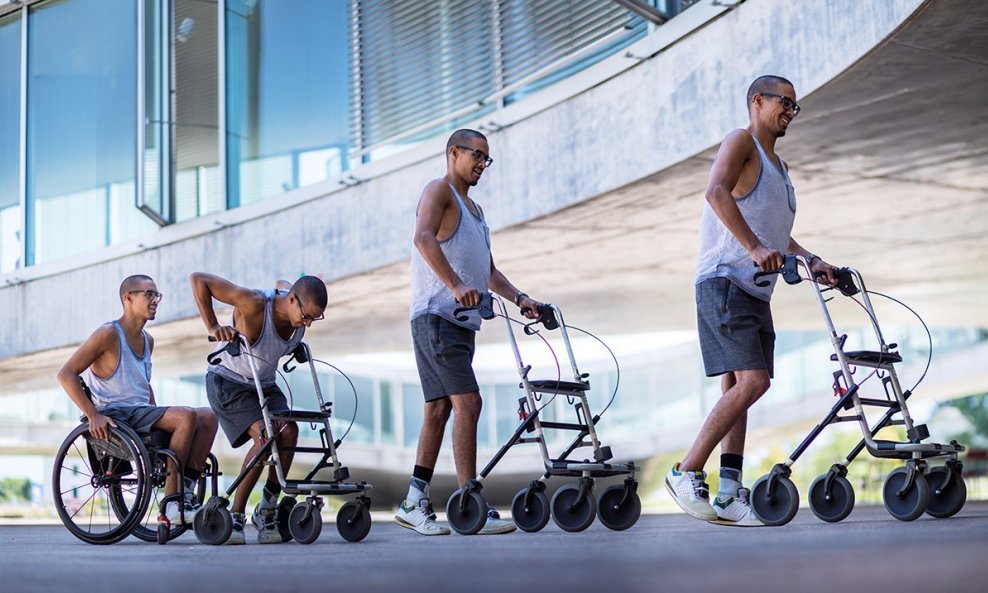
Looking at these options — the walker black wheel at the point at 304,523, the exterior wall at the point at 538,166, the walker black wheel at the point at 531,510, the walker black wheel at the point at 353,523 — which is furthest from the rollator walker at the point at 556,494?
the exterior wall at the point at 538,166

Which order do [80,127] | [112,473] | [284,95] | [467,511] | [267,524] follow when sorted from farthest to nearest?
[80,127]
[284,95]
[112,473]
[267,524]
[467,511]

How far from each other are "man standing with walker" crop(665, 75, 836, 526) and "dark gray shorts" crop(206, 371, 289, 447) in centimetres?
195

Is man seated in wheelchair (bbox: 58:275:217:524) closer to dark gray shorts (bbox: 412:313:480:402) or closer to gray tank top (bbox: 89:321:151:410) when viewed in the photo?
gray tank top (bbox: 89:321:151:410)

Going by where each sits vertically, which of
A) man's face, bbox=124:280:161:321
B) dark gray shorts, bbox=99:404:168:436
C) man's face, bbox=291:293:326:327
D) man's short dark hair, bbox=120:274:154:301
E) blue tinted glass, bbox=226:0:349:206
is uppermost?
blue tinted glass, bbox=226:0:349:206

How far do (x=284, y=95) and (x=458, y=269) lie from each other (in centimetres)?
758

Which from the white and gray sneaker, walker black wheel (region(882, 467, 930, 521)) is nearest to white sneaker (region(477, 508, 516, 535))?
A: the white and gray sneaker

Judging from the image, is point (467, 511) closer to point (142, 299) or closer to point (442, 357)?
point (442, 357)

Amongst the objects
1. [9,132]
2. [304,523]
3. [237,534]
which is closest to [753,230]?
[304,523]

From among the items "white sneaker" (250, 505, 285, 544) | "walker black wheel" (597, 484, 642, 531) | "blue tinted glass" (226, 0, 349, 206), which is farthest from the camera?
"blue tinted glass" (226, 0, 349, 206)

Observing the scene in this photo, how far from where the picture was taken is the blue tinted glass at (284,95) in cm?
1238

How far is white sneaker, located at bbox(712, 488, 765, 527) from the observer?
5277 millimetres

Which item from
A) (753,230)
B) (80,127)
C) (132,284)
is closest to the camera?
(753,230)

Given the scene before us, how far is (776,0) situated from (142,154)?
777 cm

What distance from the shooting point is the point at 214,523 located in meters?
5.74
